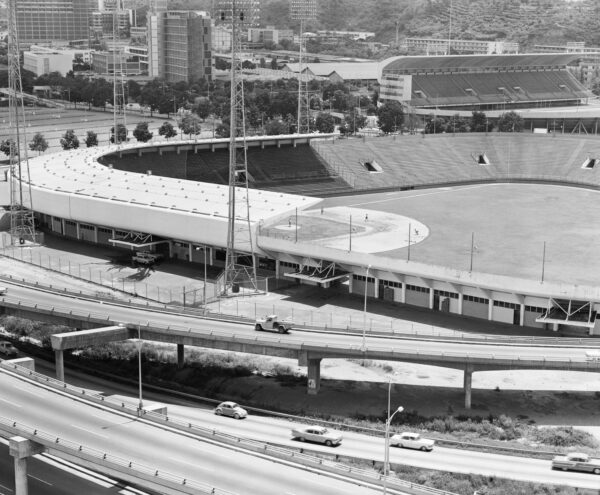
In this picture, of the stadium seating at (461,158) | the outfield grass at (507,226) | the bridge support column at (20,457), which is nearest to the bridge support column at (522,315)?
the outfield grass at (507,226)

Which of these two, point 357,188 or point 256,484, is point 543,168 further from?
point 256,484

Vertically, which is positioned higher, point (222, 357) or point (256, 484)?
point (256, 484)

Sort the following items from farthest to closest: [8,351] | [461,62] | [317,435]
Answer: [461,62] < [8,351] < [317,435]

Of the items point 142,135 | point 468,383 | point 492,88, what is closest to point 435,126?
point 492,88

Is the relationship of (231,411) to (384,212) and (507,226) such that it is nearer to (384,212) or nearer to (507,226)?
(507,226)

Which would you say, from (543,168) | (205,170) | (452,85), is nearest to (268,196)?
(205,170)

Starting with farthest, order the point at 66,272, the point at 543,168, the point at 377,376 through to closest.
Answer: the point at 543,168 → the point at 66,272 → the point at 377,376
